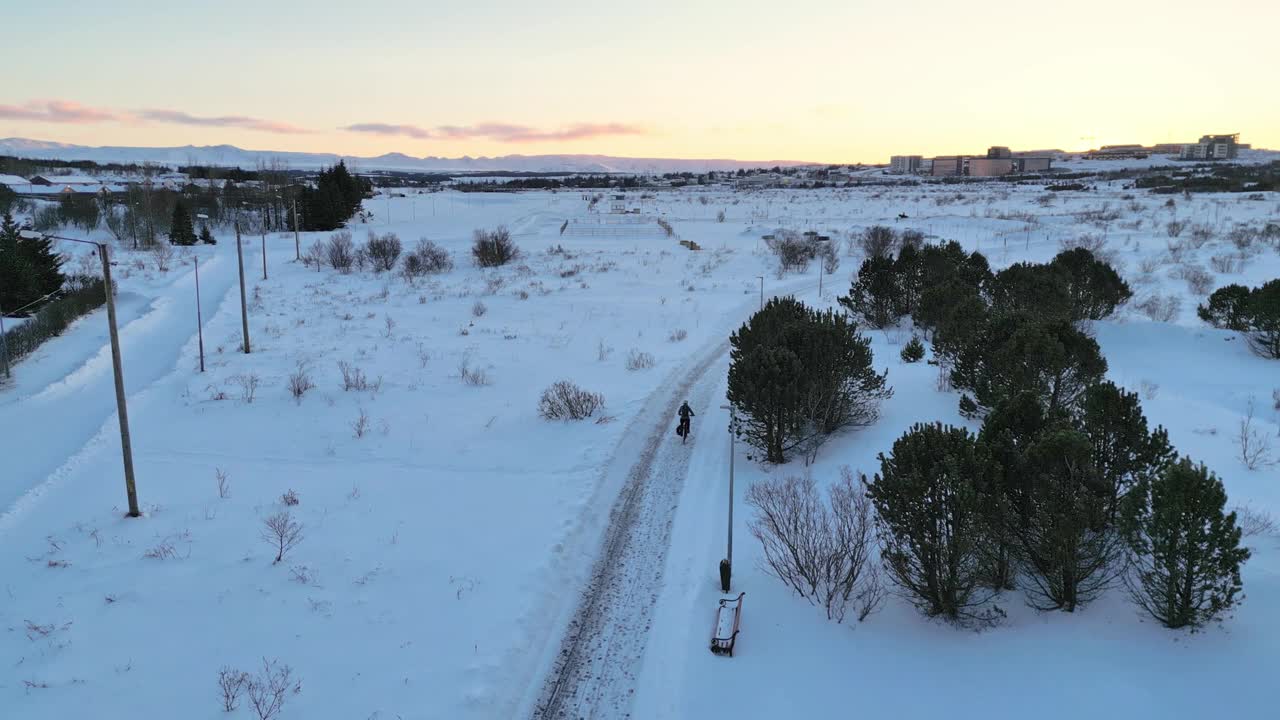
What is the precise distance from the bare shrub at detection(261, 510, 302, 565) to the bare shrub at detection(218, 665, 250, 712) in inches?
113

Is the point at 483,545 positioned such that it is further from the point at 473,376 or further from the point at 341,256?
the point at 341,256

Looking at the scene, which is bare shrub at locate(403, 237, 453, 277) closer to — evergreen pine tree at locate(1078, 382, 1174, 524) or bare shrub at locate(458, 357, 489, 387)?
bare shrub at locate(458, 357, 489, 387)

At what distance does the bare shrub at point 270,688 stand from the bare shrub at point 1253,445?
1443 centimetres

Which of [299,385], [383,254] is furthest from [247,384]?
[383,254]

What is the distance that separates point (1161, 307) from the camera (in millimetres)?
27391

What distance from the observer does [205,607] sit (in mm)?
10547

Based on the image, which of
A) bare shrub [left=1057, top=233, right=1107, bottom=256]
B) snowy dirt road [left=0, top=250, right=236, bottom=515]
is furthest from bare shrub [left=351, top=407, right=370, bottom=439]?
bare shrub [left=1057, top=233, right=1107, bottom=256]

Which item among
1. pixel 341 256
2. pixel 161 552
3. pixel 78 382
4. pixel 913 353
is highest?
pixel 341 256

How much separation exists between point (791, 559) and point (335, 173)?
76.0 metres

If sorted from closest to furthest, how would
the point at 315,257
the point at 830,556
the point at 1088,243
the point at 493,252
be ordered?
the point at 830,556, the point at 1088,243, the point at 493,252, the point at 315,257

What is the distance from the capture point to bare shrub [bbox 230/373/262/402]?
21.0 metres

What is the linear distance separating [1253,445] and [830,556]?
8698mm

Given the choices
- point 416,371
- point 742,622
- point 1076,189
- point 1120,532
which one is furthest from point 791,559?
point 1076,189

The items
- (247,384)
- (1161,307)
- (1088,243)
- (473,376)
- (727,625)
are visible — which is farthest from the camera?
(1088,243)
